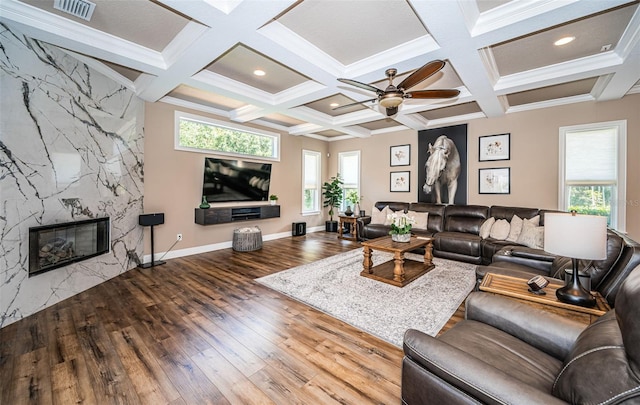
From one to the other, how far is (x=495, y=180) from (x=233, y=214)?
18.2 ft

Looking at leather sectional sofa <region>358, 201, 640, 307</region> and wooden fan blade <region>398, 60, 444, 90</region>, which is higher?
wooden fan blade <region>398, 60, 444, 90</region>

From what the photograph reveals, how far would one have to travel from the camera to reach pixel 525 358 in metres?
1.36

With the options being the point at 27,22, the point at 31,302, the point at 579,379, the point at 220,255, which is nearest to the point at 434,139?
the point at 220,255

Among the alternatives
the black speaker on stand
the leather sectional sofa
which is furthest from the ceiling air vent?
the leather sectional sofa

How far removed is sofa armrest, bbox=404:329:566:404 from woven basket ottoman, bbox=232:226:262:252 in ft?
15.2

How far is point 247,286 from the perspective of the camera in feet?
11.7

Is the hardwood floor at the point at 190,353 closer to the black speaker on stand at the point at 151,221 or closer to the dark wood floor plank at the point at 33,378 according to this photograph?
the dark wood floor plank at the point at 33,378

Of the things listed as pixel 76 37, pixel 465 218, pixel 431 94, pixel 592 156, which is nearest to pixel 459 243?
pixel 465 218

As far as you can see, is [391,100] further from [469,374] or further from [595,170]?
[595,170]

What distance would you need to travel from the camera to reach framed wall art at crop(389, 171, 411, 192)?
6.63m

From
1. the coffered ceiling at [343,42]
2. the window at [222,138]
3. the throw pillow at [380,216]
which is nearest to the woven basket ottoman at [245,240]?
the window at [222,138]

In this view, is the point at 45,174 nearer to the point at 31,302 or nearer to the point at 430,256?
the point at 31,302

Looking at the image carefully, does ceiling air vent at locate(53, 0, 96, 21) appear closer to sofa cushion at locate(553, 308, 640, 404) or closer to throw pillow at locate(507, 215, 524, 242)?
sofa cushion at locate(553, 308, 640, 404)

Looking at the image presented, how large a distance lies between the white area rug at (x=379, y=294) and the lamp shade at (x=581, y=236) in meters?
1.29
